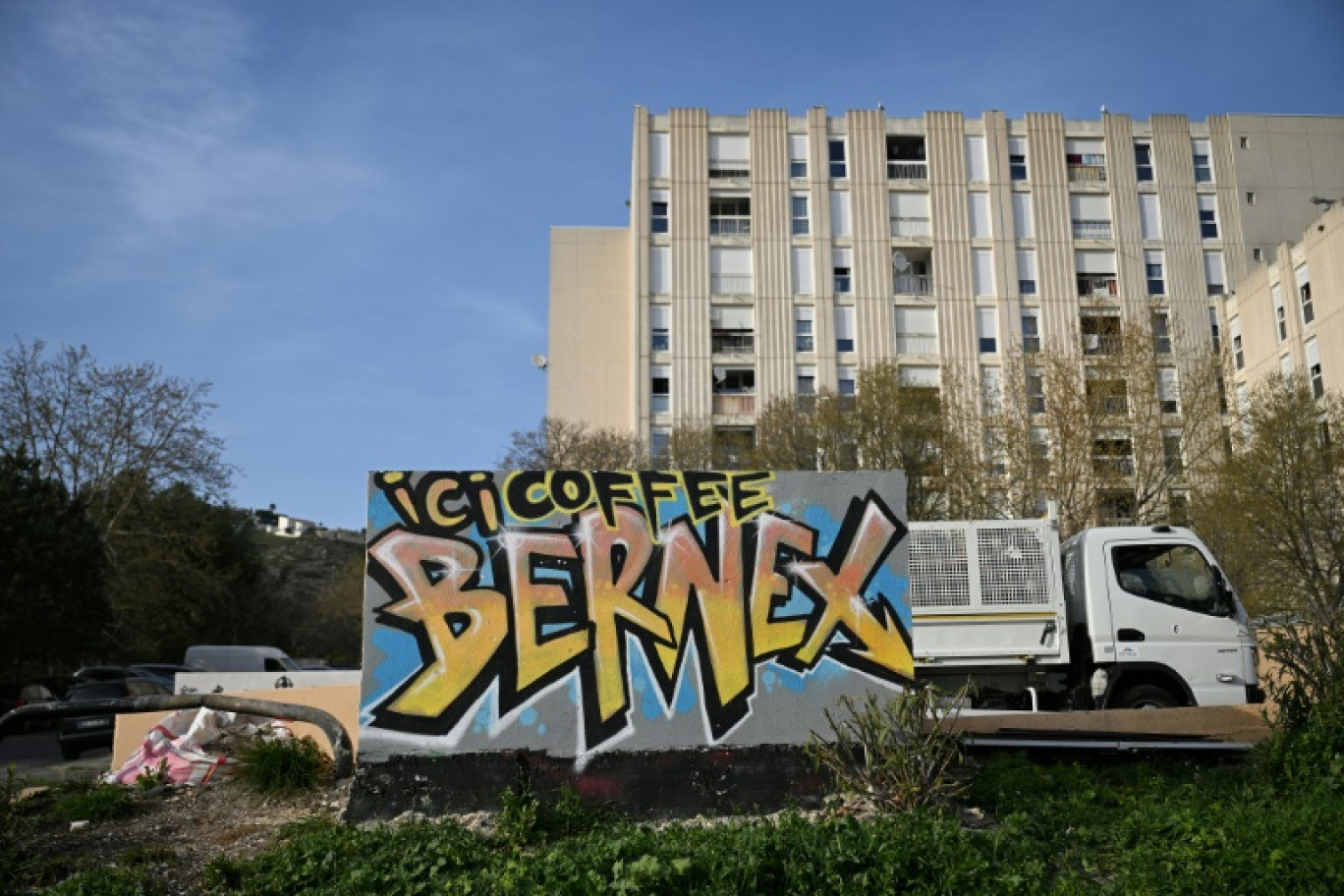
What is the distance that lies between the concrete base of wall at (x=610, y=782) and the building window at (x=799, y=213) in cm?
4427

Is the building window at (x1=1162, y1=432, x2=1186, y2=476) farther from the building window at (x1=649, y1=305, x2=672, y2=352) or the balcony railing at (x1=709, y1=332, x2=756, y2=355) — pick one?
the building window at (x1=649, y1=305, x2=672, y2=352)

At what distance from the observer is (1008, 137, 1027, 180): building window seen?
52625 millimetres

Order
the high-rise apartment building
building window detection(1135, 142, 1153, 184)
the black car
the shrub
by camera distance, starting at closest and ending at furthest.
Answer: the shrub → the black car → the high-rise apartment building → building window detection(1135, 142, 1153, 184)

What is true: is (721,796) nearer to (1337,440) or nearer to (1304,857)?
(1304,857)

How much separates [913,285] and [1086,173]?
9.93 meters

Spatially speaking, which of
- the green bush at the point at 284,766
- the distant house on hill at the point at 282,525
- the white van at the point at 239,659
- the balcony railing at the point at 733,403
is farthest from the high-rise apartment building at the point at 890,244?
the distant house on hill at the point at 282,525

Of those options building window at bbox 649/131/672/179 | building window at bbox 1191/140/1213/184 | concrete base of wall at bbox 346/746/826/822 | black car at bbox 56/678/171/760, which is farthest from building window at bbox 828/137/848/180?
concrete base of wall at bbox 346/746/826/822

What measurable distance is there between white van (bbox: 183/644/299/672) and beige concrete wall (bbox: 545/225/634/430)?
2179cm

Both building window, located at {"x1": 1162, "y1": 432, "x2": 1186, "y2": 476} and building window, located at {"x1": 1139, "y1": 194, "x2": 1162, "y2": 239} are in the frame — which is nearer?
building window, located at {"x1": 1162, "y1": 432, "x2": 1186, "y2": 476}

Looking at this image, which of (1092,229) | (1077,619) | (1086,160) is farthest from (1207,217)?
(1077,619)

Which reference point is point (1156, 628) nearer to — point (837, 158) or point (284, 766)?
point (284, 766)

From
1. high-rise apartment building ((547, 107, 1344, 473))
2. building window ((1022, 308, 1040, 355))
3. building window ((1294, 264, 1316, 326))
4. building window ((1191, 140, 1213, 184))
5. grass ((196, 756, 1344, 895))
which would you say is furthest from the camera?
building window ((1191, 140, 1213, 184))

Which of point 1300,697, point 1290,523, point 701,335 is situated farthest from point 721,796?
point 701,335

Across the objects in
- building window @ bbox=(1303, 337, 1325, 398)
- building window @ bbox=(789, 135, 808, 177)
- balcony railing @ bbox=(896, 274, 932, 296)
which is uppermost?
building window @ bbox=(789, 135, 808, 177)
